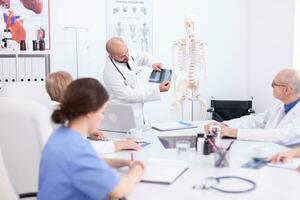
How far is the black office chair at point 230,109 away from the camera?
15.4 ft

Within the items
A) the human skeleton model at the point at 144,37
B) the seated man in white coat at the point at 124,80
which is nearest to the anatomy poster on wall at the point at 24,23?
the seated man in white coat at the point at 124,80

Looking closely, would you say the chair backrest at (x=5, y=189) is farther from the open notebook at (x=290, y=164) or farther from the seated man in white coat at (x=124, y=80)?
the seated man in white coat at (x=124, y=80)

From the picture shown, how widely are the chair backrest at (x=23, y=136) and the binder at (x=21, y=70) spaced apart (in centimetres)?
197

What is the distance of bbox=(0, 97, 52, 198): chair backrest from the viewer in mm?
1680

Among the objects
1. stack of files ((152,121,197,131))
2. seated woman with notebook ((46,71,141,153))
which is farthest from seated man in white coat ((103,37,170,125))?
seated woman with notebook ((46,71,141,153))

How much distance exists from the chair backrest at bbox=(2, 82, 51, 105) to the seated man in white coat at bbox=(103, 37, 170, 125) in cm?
56

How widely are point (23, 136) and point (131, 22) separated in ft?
9.73

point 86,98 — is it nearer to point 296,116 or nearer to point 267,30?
point 296,116

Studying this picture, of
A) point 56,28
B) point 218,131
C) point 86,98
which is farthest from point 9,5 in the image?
point 86,98

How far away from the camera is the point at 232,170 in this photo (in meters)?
1.95

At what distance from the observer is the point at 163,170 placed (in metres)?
1.92

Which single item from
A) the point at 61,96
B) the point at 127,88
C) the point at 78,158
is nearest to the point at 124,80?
the point at 127,88

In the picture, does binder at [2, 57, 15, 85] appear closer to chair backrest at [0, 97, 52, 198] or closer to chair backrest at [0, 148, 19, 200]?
chair backrest at [0, 97, 52, 198]

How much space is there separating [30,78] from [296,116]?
→ 2.35 metres
